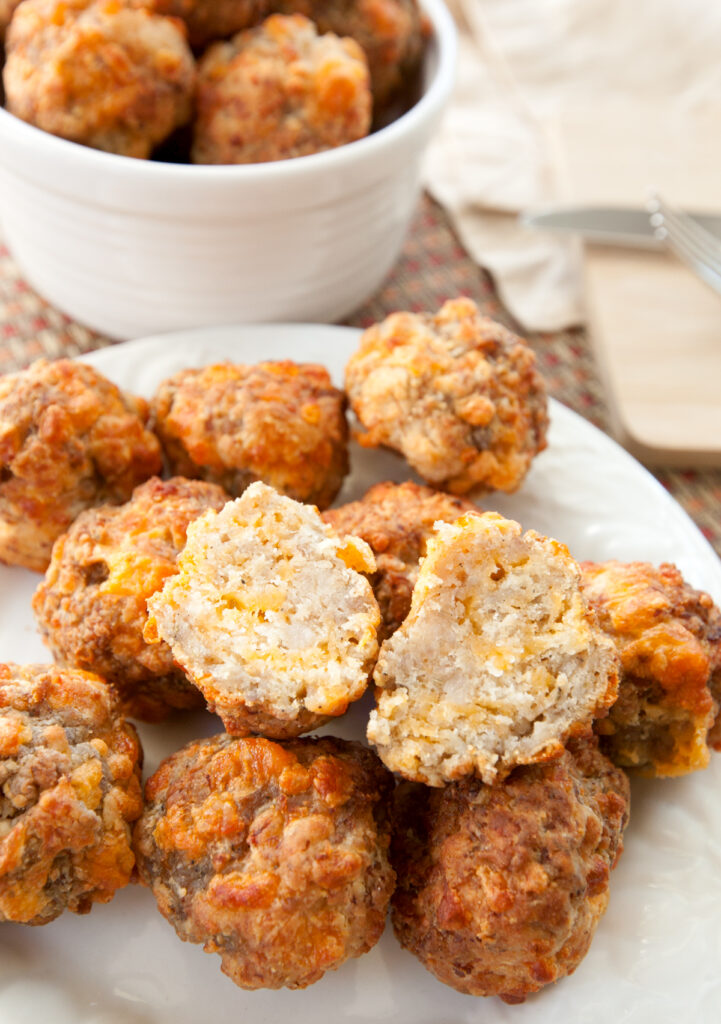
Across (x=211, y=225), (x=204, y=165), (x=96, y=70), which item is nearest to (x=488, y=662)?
(x=211, y=225)

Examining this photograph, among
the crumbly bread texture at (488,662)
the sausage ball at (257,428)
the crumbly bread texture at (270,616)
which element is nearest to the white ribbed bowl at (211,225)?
the sausage ball at (257,428)

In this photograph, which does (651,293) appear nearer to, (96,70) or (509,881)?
(96,70)

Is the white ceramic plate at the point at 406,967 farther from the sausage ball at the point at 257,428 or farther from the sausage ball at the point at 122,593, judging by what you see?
the sausage ball at the point at 257,428

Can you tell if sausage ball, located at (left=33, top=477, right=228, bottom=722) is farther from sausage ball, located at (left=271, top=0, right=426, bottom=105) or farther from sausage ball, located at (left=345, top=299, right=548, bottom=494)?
sausage ball, located at (left=271, top=0, right=426, bottom=105)

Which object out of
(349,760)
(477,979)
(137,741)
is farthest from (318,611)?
(477,979)

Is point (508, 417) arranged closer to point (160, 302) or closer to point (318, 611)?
point (318, 611)
